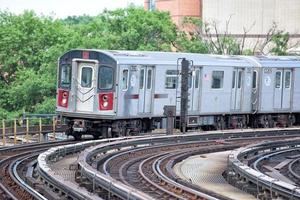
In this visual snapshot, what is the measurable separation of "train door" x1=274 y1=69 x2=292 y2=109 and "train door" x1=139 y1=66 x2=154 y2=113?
801cm

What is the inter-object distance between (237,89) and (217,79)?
63.9 inches

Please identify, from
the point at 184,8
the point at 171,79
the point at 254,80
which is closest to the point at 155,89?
the point at 171,79

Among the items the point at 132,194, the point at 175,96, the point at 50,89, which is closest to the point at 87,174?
the point at 132,194

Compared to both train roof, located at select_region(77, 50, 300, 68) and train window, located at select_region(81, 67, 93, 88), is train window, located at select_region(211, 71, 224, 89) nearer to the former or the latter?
train roof, located at select_region(77, 50, 300, 68)

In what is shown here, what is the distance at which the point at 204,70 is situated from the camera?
27891 millimetres

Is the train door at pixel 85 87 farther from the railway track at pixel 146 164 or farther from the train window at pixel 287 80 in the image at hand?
the train window at pixel 287 80

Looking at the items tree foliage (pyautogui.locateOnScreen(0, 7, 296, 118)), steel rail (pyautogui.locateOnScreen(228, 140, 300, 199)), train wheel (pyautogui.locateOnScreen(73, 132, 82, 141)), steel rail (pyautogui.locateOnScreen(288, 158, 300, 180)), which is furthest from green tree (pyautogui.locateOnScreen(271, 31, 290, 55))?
steel rail (pyautogui.locateOnScreen(228, 140, 300, 199))

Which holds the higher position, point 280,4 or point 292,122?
point 280,4

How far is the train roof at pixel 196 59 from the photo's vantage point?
981 inches

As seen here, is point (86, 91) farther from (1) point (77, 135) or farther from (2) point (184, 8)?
(2) point (184, 8)

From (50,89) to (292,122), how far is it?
16519mm

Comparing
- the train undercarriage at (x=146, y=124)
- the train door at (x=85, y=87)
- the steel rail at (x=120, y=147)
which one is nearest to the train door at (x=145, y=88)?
the train undercarriage at (x=146, y=124)

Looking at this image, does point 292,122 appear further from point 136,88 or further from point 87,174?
point 87,174

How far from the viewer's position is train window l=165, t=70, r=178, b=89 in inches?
1043
